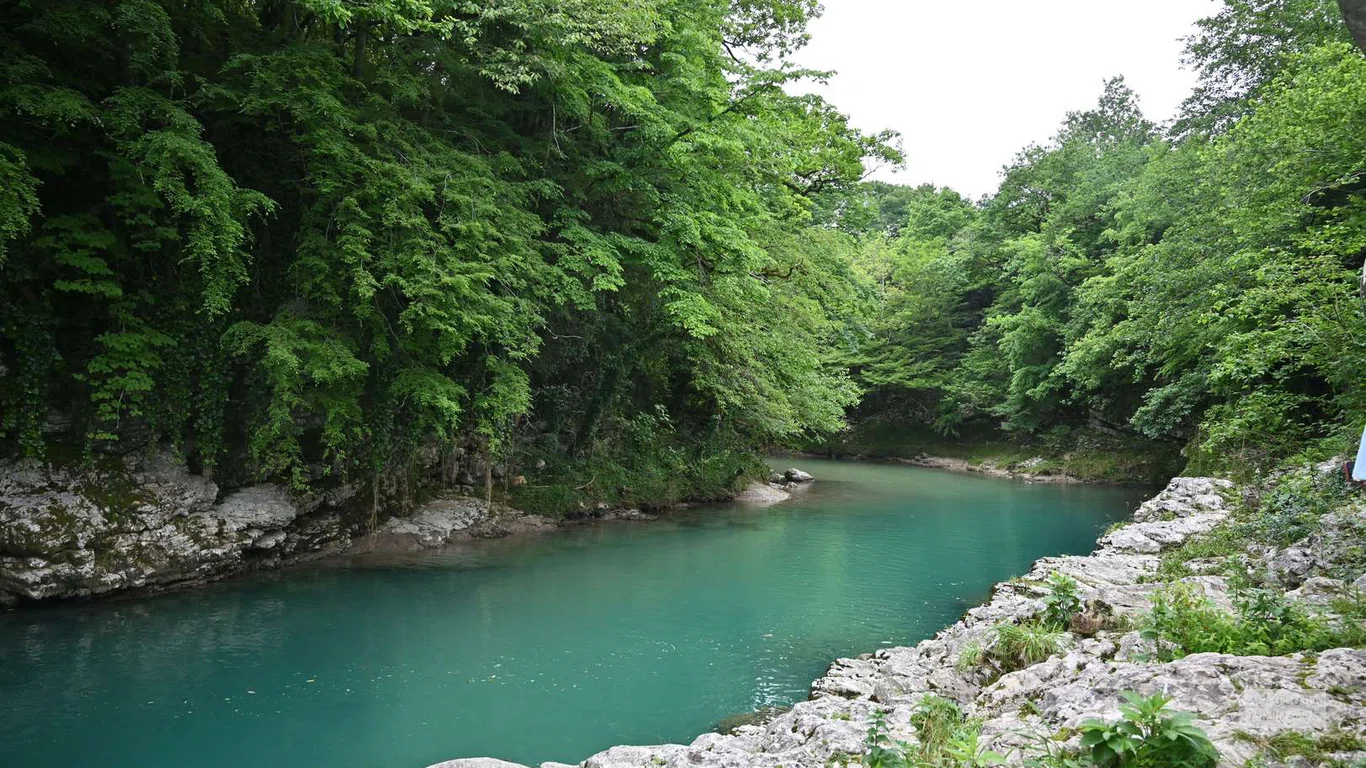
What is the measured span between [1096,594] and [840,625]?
3762 mm

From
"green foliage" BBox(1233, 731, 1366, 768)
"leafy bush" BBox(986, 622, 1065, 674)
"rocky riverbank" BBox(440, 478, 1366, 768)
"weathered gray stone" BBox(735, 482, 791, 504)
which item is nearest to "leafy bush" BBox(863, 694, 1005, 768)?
"rocky riverbank" BBox(440, 478, 1366, 768)

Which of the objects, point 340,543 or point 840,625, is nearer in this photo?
point 840,625

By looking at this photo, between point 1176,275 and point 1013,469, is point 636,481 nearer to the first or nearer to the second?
point 1176,275

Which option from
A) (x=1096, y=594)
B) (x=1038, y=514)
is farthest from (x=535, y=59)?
(x=1038, y=514)

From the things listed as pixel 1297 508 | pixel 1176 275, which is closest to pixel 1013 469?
pixel 1176 275

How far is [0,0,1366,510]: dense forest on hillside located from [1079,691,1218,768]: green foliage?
29.0 ft

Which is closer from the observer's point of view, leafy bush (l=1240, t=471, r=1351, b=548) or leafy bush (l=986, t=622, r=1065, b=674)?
leafy bush (l=986, t=622, r=1065, b=674)

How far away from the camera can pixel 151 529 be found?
9.80 m

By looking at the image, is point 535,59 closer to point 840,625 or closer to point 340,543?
point 340,543

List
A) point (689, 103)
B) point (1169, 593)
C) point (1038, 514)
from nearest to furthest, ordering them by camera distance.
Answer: point (1169, 593), point (689, 103), point (1038, 514)

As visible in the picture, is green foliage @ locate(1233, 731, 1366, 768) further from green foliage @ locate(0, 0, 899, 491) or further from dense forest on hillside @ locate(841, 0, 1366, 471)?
green foliage @ locate(0, 0, 899, 491)

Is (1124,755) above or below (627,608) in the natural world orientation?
above

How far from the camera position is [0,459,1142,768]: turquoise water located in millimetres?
6328

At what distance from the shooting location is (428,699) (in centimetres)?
717
